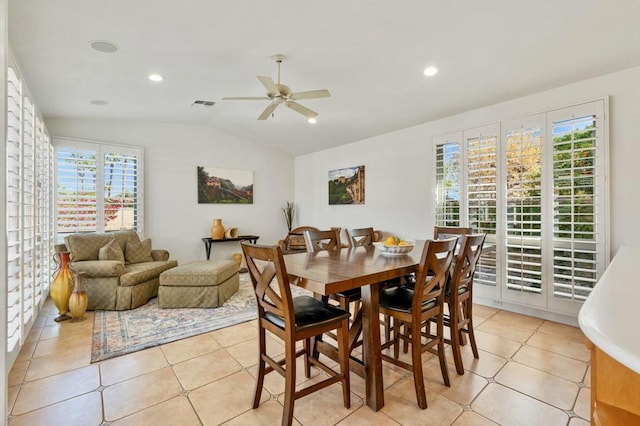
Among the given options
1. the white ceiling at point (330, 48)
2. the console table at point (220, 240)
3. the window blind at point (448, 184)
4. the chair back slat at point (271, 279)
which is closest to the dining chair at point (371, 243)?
the chair back slat at point (271, 279)

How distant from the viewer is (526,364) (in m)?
2.45

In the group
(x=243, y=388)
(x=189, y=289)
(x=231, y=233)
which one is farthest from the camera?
(x=231, y=233)

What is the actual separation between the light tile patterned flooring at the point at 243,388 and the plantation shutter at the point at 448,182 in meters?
1.71

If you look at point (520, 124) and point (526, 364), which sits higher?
point (520, 124)

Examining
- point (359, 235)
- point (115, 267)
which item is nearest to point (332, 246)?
point (359, 235)

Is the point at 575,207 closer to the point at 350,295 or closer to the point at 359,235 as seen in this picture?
the point at 359,235

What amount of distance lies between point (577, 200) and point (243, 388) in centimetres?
360

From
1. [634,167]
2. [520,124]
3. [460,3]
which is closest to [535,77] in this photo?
[520,124]

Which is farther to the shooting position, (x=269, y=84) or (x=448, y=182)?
(x=448, y=182)

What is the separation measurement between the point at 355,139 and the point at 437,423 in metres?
4.59

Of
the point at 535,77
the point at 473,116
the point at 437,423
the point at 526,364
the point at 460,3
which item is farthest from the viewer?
the point at 473,116

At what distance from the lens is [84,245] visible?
157 inches

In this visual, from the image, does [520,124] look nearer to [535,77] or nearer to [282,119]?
[535,77]

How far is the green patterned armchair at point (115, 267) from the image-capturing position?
365 centimetres
